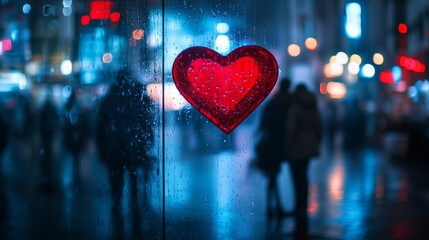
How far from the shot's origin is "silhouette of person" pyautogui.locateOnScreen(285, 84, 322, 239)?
9.17m

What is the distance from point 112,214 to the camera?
721 centimetres

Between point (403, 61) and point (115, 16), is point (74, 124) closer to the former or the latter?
point (115, 16)

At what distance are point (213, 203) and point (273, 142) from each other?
11.0ft

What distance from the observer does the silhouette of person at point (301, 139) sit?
30.1ft

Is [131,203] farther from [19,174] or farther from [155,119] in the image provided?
[19,174]

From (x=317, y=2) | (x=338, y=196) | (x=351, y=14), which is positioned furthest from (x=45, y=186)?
(x=317, y=2)

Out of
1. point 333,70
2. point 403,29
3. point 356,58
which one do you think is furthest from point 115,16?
point 403,29

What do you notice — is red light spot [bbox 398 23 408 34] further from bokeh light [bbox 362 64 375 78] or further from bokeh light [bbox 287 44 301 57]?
bokeh light [bbox 287 44 301 57]

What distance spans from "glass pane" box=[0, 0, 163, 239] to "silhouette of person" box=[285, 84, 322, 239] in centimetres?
237

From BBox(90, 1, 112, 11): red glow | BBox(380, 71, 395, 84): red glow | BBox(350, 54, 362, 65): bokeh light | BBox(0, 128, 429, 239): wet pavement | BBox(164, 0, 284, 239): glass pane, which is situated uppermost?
BBox(350, 54, 362, 65): bokeh light

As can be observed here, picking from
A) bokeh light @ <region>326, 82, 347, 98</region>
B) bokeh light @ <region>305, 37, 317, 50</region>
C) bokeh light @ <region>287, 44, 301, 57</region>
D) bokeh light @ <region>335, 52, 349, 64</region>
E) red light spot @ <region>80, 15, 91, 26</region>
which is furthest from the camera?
bokeh light @ <region>326, 82, 347, 98</region>

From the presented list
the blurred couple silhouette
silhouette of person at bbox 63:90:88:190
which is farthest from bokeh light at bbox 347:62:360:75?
the blurred couple silhouette

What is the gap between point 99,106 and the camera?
25.4ft

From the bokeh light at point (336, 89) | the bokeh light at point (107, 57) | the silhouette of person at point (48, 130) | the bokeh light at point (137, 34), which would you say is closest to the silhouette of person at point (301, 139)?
the bokeh light at point (107, 57)
